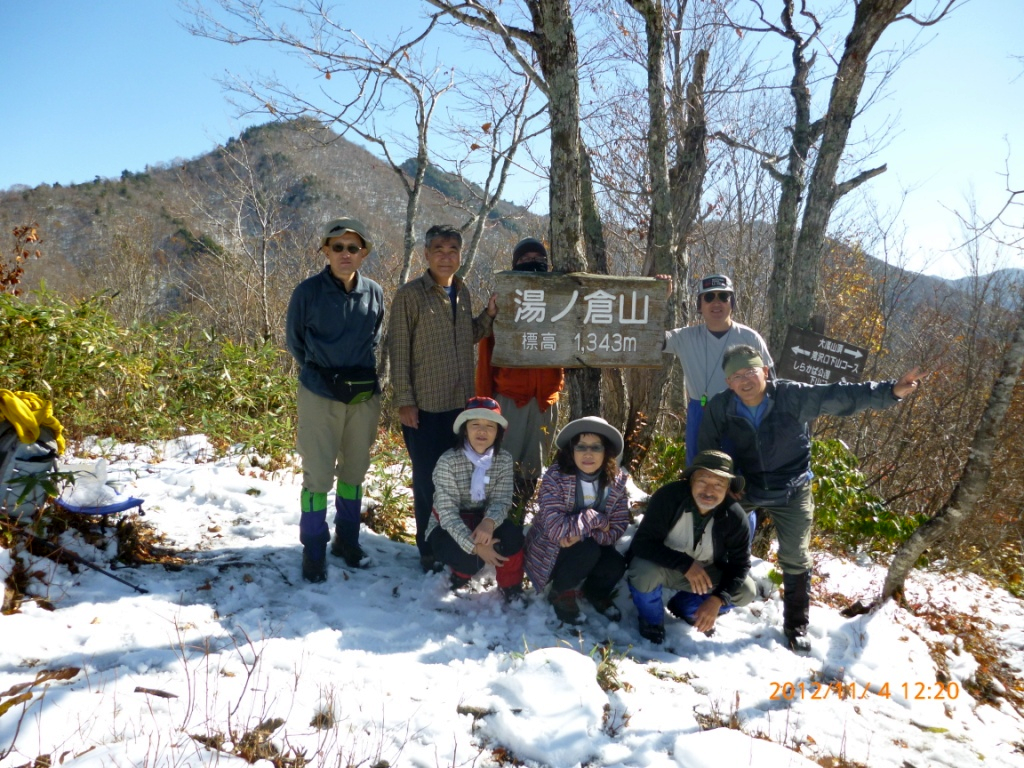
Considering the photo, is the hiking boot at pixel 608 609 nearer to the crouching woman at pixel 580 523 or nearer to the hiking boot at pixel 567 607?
the crouching woman at pixel 580 523

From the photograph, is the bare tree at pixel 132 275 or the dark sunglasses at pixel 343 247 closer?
the dark sunglasses at pixel 343 247

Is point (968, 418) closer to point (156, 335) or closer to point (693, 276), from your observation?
point (693, 276)

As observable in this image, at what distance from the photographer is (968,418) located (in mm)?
9219

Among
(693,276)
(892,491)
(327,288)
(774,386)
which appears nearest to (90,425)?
(327,288)

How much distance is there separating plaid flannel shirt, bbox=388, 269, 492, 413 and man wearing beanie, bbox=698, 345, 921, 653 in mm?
1556

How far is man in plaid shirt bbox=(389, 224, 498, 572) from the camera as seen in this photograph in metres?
3.43

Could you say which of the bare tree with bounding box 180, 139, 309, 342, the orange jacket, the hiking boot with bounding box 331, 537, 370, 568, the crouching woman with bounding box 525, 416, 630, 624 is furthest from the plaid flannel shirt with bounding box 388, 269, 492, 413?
the bare tree with bounding box 180, 139, 309, 342

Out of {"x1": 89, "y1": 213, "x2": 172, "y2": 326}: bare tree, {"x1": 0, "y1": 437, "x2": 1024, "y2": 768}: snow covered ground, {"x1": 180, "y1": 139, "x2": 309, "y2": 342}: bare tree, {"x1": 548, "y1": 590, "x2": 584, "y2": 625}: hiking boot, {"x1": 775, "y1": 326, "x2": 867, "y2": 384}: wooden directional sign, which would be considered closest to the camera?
{"x1": 0, "y1": 437, "x2": 1024, "y2": 768}: snow covered ground

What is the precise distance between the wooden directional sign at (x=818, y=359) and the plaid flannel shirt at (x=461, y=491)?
2.61 m

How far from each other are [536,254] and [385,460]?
8.52 ft

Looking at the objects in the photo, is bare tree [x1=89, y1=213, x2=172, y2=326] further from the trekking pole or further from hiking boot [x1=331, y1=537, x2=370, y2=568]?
hiking boot [x1=331, y1=537, x2=370, y2=568]

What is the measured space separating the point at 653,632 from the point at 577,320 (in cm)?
184

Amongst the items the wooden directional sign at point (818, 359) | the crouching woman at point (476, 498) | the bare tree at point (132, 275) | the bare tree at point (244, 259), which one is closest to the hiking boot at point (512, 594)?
the crouching woman at point (476, 498)

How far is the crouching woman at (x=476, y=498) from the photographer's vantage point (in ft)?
10.7
